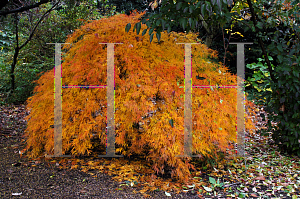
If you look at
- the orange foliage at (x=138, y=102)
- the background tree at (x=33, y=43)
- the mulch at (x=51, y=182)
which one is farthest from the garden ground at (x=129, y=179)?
the background tree at (x=33, y=43)

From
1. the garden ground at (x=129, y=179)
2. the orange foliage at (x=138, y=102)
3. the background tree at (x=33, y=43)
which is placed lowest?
the garden ground at (x=129, y=179)

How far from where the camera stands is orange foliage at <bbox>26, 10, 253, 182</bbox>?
7.72 ft

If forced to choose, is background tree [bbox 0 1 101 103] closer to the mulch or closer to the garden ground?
the garden ground

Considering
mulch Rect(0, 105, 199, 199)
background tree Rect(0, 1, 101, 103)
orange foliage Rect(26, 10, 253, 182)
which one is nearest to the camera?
mulch Rect(0, 105, 199, 199)

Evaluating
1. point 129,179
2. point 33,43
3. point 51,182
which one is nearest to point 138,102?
point 129,179

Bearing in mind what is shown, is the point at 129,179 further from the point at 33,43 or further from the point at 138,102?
the point at 33,43

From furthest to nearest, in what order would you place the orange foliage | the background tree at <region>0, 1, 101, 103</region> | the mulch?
the background tree at <region>0, 1, 101, 103</region> → the orange foliage → the mulch

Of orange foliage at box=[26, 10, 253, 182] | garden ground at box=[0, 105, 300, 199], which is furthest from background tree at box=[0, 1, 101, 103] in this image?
orange foliage at box=[26, 10, 253, 182]

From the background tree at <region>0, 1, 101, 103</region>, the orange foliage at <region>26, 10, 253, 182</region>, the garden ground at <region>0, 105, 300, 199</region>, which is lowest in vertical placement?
the garden ground at <region>0, 105, 300, 199</region>

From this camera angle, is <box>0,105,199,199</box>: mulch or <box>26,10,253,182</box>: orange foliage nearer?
<box>0,105,199,199</box>: mulch

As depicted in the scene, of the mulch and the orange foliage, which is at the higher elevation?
the orange foliage

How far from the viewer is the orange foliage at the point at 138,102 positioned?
235 cm

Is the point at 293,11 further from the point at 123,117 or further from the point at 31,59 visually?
the point at 31,59

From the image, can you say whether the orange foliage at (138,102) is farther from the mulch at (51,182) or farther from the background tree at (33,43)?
the background tree at (33,43)
